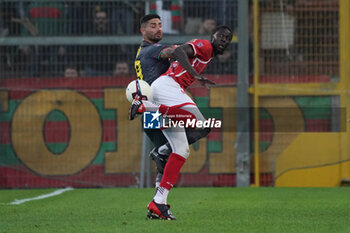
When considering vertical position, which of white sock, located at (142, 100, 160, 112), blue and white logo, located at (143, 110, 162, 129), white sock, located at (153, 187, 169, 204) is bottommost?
white sock, located at (153, 187, 169, 204)

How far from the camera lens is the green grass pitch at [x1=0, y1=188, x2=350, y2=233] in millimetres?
6801

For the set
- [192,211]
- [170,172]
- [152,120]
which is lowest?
[192,211]

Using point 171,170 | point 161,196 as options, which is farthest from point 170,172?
point 161,196

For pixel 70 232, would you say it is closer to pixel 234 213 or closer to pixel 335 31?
pixel 234 213

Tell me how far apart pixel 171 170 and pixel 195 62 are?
110 cm

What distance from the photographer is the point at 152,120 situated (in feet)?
26.4

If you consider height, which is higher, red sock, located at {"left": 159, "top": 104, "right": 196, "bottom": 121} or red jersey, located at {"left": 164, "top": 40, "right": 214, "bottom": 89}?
red jersey, located at {"left": 164, "top": 40, "right": 214, "bottom": 89}

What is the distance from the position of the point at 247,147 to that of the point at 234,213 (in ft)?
17.8

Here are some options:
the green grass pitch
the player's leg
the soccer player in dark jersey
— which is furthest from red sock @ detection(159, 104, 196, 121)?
the green grass pitch

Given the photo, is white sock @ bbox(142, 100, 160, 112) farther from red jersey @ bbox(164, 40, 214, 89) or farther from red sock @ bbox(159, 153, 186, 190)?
red sock @ bbox(159, 153, 186, 190)

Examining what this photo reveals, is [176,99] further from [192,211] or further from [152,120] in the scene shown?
[192,211]

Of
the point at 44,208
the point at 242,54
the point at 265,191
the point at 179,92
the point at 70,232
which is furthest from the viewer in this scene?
the point at 242,54

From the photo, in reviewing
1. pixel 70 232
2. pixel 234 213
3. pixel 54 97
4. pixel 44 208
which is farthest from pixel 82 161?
pixel 70 232

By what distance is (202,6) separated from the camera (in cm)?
1380
